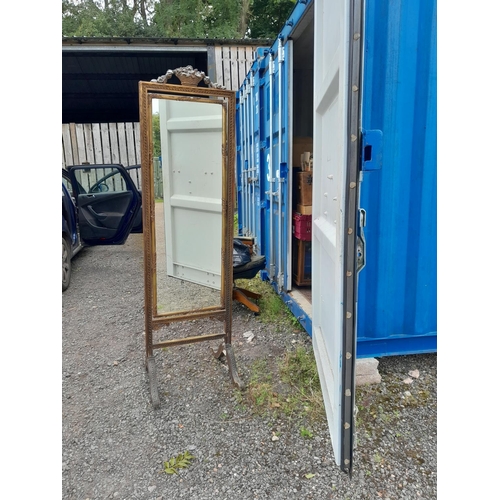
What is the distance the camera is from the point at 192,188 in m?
2.83

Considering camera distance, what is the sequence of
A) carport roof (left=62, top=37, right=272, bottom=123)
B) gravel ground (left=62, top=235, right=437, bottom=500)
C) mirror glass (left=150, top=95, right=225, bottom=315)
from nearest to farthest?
gravel ground (left=62, top=235, right=437, bottom=500), mirror glass (left=150, top=95, right=225, bottom=315), carport roof (left=62, top=37, right=272, bottom=123)

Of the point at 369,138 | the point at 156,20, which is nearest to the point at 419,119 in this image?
the point at 369,138

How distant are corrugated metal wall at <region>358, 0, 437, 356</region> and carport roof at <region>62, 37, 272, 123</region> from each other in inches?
216

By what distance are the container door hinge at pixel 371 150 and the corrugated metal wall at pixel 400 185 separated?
1.19 m

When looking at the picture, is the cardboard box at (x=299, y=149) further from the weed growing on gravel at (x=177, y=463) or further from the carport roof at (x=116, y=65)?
the carport roof at (x=116, y=65)

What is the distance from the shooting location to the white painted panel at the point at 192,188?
8.71 feet

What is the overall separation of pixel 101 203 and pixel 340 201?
17.1 ft

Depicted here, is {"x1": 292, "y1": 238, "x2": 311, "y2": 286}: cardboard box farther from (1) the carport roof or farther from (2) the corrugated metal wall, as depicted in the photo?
(1) the carport roof

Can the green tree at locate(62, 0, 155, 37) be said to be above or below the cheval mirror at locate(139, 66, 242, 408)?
above

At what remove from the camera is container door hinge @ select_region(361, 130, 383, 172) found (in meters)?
1.33

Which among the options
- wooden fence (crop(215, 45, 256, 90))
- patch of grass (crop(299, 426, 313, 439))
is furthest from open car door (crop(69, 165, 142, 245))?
patch of grass (crop(299, 426, 313, 439))

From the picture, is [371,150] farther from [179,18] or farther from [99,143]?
[179,18]

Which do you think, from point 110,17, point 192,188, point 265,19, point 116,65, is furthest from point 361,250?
point 110,17

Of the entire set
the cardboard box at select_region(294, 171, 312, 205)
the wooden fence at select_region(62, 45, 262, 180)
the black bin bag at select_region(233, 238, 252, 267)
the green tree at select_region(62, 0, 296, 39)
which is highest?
the green tree at select_region(62, 0, 296, 39)
